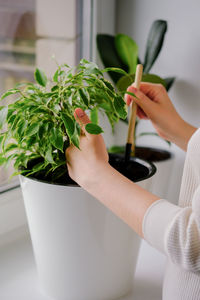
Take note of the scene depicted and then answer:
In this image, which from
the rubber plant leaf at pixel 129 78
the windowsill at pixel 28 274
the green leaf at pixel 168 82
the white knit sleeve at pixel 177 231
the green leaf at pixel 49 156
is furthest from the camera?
the green leaf at pixel 168 82

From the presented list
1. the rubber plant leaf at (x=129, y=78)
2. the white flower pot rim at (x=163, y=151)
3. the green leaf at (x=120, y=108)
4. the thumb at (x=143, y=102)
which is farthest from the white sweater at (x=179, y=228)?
the white flower pot rim at (x=163, y=151)

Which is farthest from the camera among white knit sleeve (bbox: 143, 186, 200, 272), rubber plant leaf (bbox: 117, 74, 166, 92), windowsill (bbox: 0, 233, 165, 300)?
rubber plant leaf (bbox: 117, 74, 166, 92)

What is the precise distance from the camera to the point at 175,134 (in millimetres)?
819

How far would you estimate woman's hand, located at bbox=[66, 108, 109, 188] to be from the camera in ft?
1.88

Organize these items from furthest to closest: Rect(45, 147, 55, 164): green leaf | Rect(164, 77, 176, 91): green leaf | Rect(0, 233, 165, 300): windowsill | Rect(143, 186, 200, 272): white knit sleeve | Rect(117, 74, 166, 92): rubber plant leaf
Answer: Rect(164, 77, 176, 91): green leaf → Rect(117, 74, 166, 92): rubber plant leaf → Rect(0, 233, 165, 300): windowsill → Rect(45, 147, 55, 164): green leaf → Rect(143, 186, 200, 272): white knit sleeve

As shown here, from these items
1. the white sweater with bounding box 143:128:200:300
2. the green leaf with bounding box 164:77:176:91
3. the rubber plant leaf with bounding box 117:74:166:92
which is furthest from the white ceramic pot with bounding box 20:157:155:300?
the green leaf with bounding box 164:77:176:91

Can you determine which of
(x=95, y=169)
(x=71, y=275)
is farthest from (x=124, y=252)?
(x=95, y=169)

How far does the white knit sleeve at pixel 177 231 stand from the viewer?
1.66 feet

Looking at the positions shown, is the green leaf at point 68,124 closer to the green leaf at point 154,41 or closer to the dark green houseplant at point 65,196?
the dark green houseplant at point 65,196

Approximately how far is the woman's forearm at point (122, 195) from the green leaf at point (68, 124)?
69mm

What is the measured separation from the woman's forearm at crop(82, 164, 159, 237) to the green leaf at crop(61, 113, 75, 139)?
0.07 m

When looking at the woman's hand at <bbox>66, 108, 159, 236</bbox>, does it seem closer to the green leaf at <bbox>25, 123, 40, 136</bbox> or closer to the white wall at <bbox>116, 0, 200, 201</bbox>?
the green leaf at <bbox>25, 123, 40, 136</bbox>

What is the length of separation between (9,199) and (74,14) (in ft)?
1.92

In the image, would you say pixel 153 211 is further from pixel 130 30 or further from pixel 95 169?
pixel 130 30
